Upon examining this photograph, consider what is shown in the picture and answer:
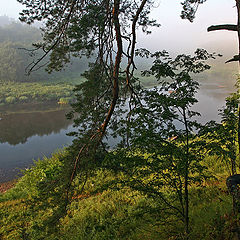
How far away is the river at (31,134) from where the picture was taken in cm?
959

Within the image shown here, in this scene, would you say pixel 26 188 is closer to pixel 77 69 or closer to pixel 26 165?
pixel 26 165

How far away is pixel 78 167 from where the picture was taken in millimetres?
2670

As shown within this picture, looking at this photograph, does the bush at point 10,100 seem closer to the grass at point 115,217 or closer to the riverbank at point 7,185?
the riverbank at point 7,185

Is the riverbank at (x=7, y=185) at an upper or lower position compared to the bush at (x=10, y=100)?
lower

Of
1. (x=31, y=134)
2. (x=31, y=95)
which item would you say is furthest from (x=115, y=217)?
(x=31, y=95)

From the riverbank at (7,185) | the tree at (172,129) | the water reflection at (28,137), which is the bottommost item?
the riverbank at (7,185)

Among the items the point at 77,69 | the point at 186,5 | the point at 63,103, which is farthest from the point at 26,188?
the point at 77,69

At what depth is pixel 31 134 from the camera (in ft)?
43.7

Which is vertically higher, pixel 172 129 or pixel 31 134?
pixel 172 129

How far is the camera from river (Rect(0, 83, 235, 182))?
959 cm

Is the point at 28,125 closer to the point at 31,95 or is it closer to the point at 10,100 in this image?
the point at 10,100

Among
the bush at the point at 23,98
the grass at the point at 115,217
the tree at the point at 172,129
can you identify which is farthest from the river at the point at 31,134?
the tree at the point at 172,129

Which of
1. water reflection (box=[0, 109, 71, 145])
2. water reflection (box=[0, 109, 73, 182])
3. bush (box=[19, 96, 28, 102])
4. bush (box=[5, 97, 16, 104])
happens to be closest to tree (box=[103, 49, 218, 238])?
water reflection (box=[0, 109, 73, 182])

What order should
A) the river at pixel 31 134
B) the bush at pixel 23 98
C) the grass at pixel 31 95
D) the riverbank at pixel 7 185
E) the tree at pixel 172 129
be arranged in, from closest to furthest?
the tree at pixel 172 129, the riverbank at pixel 7 185, the river at pixel 31 134, the grass at pixel 31 95, the bush at pixel 23 98
